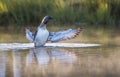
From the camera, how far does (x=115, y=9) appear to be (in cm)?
2245

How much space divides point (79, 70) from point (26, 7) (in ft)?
42.7

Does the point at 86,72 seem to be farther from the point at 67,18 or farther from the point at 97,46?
the point at 67,18

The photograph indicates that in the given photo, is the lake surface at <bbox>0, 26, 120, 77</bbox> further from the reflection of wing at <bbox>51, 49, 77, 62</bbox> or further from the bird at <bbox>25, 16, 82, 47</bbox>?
the bird at <bbox>25, 16, 82, 47</bbox>

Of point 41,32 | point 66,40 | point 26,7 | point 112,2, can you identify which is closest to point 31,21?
point 26,7

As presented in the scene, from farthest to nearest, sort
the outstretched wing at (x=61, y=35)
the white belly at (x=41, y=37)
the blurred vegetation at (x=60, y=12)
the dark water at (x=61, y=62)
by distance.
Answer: the blurred vegetation at (x=60, y=12) < the outstretched wing at (x=61, y=35) < the white belly at (x=41, y=37) < the dark water at (x=61, y=62)

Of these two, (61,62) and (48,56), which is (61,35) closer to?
(48,56)

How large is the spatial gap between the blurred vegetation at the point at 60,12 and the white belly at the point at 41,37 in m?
8.23

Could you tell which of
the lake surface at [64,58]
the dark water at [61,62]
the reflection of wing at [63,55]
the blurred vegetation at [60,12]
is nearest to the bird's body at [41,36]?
the lake surface at [64,58]

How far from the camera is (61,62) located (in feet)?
35.1

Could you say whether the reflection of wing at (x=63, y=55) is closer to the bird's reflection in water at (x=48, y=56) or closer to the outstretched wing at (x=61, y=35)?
the bird's reflection in water at (x=48, y=56)

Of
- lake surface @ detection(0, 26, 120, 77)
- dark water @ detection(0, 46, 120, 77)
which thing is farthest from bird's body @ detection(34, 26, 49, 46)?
dark water @ detection(0, 46, 120, 77)

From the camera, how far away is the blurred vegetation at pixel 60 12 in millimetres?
22000

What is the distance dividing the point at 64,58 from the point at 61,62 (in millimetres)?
661

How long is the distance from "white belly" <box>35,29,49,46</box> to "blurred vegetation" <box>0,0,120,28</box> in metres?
8.23
